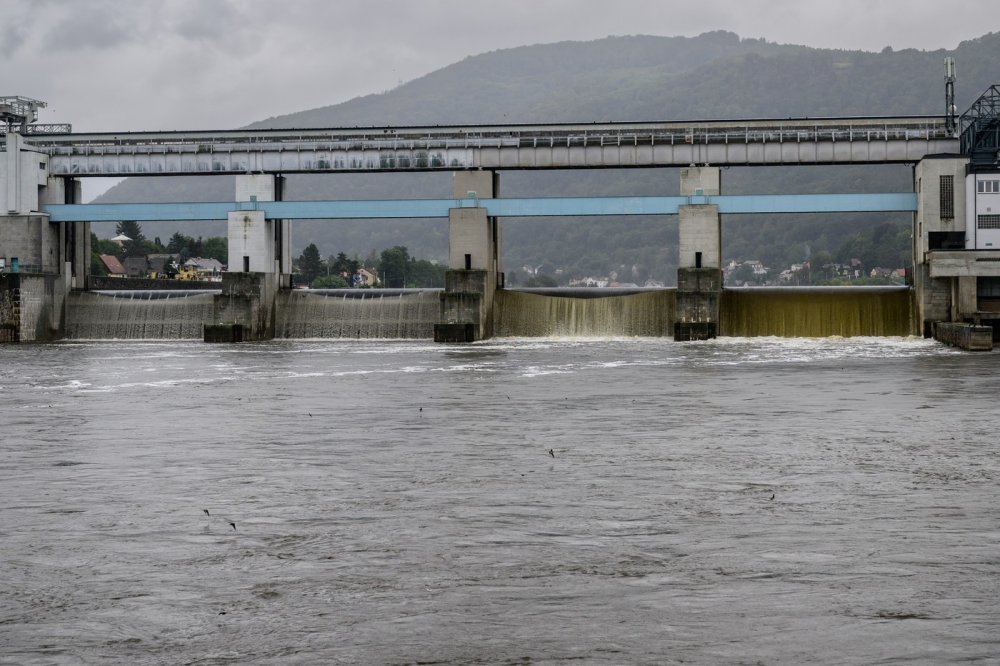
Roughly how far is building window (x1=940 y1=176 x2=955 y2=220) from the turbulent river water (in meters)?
43.7

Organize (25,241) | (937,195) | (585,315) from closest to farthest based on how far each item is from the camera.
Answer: (937,195)
(585,315)
(25,241)

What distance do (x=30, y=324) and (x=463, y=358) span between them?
1424 inches

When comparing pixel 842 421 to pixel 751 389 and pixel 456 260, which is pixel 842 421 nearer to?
pixel 751 389

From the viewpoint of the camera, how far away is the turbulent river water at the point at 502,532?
9.99 meters

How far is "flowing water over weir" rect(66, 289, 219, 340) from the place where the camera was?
8106cm

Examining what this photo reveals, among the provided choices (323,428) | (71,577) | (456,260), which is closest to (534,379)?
(323,428)

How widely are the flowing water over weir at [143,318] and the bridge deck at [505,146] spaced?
8.97 m

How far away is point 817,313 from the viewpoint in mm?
75562

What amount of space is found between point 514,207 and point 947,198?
84.4 ft

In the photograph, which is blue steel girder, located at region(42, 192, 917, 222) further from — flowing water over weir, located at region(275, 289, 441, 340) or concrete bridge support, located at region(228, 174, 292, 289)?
flowing water over weir, located at region(275, 289, 441, 340)

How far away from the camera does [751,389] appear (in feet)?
123

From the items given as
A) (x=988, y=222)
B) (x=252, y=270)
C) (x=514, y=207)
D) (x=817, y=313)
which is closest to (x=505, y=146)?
(x=514, y=207)

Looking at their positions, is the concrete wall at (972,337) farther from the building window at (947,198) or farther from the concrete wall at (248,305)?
the concrete wall at (248,305)

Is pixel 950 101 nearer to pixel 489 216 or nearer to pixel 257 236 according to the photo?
pixel 489 216
